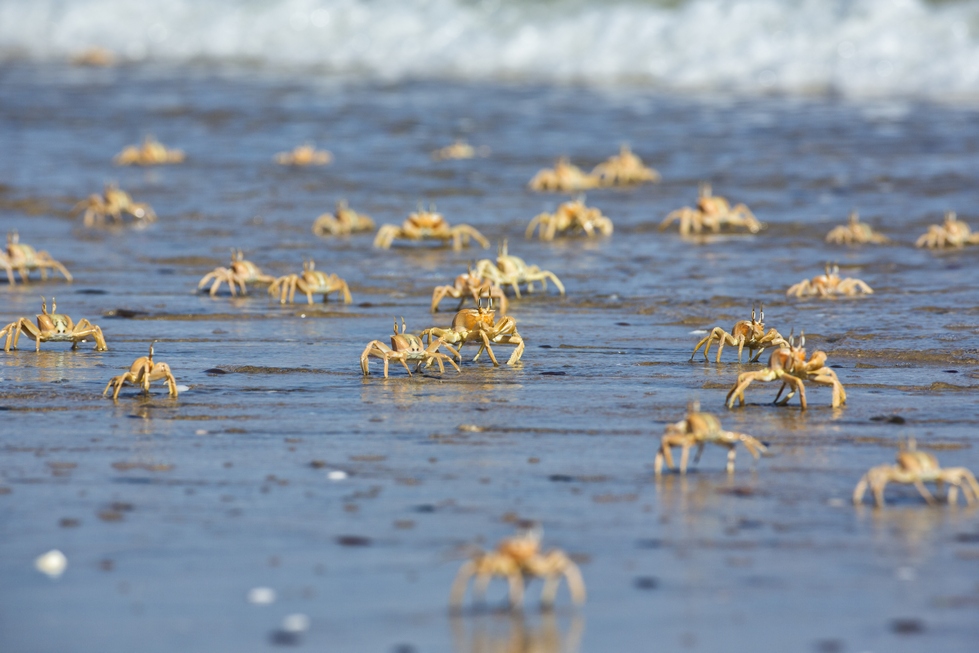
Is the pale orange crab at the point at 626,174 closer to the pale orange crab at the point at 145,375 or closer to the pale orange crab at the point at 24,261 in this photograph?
the pale orange crab at the point at 24,261

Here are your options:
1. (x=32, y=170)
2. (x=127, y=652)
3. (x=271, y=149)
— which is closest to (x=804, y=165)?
(x=271, y=149)

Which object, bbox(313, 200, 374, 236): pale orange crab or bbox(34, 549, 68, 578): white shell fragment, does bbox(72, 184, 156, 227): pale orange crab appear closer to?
bbox(313, 200, 374, 236): pale orange crab

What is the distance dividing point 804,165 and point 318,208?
6.17 m

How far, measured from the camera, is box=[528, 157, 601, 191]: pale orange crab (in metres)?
17.0

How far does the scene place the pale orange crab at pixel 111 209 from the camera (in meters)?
15.1

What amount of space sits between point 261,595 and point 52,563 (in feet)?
2.76

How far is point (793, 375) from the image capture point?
23.7 ft

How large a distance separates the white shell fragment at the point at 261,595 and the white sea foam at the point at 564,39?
2268cm

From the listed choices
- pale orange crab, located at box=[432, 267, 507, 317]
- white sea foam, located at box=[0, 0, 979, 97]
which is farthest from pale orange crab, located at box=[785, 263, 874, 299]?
white sea foam, located at box=[0, 0, 979, 97]

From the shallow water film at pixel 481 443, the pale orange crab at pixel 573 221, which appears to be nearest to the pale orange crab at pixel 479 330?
the shallow water film at pixel 481 443

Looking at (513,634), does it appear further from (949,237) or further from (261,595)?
(949,237)

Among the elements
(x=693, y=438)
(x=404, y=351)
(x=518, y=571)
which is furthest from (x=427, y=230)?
(x=518, y=571)

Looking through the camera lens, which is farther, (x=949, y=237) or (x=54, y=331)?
(x=949, y=237)

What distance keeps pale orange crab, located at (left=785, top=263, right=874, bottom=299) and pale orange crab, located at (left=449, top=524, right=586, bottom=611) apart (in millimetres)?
6271
